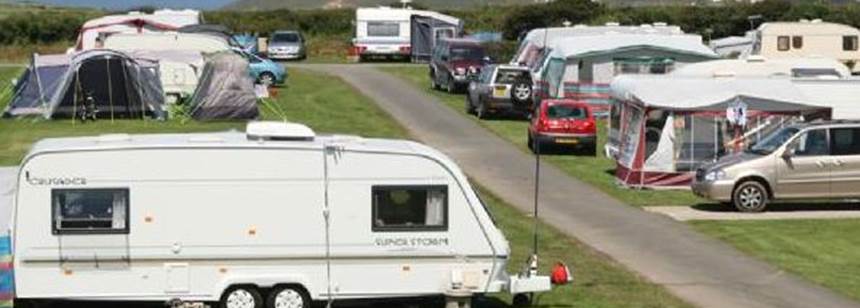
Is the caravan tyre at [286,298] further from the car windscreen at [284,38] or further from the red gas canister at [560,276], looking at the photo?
the car windscreen at [284,38]

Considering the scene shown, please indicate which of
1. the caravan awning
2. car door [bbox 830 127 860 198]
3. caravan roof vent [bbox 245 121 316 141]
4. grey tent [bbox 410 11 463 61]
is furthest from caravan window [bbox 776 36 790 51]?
caravan roof vent [bbox 245 121 316 141]

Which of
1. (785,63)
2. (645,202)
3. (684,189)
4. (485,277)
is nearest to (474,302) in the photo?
(485,277)

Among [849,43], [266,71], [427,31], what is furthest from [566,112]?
[427,31]

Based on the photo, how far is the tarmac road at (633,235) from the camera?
1731cm

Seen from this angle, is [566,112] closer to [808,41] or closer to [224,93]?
[224,93]

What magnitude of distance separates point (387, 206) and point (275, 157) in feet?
4.18

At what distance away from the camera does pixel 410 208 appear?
15.0 meters

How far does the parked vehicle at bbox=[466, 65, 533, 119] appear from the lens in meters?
40.3

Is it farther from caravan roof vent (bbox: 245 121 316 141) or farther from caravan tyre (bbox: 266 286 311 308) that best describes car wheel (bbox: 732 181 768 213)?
caravan tyre (bbox: 266 286 311 308)

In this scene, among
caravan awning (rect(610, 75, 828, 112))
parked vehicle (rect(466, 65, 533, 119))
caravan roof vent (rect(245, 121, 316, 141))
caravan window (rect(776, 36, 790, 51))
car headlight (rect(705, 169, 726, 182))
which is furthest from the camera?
caravan window (rect(776, 36, 790, 51))

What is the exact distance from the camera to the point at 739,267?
756 inches

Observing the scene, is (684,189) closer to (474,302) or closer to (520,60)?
(474,302)

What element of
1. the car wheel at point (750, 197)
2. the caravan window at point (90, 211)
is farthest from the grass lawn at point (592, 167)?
the caravan window at point (90, 211)

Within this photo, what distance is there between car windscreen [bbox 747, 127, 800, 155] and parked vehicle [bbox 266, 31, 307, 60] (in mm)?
40959
